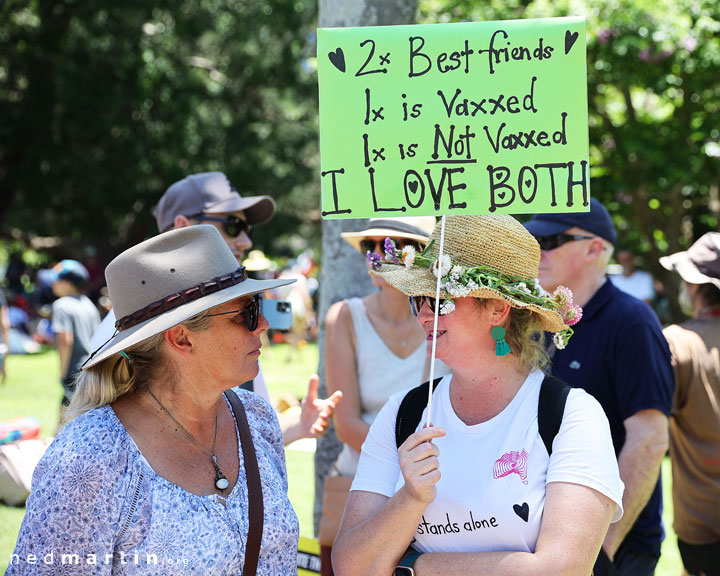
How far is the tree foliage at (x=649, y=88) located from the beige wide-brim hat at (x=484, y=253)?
8.57m

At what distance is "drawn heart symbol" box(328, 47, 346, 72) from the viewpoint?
2346 mm

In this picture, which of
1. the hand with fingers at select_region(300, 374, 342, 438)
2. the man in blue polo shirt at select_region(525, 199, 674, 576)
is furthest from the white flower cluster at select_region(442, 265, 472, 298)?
the man in blue polo shirt at select_region(525, 199, 674, 576)

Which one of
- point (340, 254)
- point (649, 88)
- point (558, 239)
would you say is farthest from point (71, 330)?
point (649, 88)

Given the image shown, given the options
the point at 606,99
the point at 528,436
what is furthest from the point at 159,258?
the point at 606,99

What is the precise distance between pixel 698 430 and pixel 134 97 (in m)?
20.9

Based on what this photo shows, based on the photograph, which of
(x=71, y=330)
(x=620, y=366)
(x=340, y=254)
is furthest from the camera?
(x=71, y=330)

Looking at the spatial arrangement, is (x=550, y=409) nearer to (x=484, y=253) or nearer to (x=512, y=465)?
(x=512, y=465)

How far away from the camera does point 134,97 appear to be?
22.2 m

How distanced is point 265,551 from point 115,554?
0.44m

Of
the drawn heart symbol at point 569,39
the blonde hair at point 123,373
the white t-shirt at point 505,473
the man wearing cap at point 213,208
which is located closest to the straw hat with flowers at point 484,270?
the white t-shirt at point 505,473

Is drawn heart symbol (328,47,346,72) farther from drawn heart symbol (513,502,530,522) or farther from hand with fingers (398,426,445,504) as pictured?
drawn heart symbol (513,502,530,522)

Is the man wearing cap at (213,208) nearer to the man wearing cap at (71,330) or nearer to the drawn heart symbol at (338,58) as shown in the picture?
the drawn heart symbol at (338,58)

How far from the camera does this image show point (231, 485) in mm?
2379

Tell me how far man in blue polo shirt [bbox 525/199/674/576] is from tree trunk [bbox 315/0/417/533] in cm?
139
